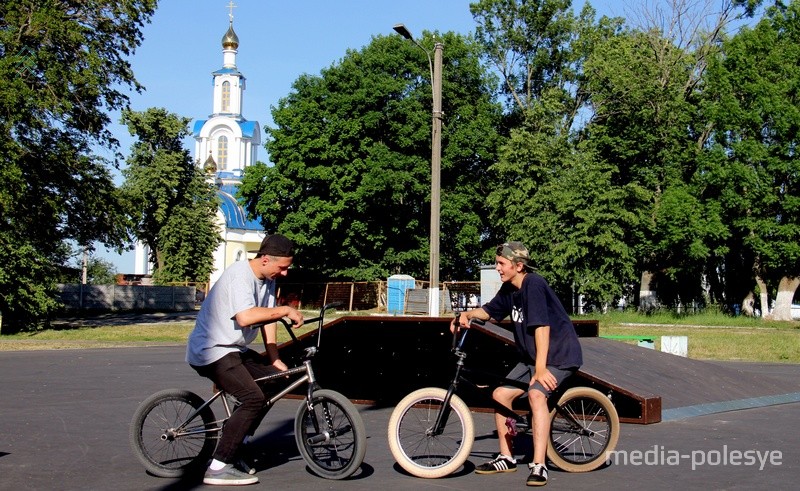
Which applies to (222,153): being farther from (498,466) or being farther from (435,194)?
(498,466)

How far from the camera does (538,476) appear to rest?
6508mm

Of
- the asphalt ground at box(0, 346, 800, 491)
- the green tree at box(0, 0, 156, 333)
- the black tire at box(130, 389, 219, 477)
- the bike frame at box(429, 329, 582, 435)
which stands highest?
the green tree at box(0, 0, 156, 333)

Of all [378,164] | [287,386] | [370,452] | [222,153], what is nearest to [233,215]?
[222,153]

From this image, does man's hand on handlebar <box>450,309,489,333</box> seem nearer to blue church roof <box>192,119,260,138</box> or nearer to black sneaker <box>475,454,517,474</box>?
black sneaker <box>475,454,517,474</box>

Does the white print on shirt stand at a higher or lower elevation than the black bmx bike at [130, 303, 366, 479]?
higher

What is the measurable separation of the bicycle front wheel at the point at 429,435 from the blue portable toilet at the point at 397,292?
38.2m

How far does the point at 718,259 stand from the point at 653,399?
140 ft

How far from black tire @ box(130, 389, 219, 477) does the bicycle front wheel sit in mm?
1346

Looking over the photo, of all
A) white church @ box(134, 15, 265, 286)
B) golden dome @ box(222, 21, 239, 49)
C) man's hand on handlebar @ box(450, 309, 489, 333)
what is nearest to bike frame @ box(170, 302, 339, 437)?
man's hand on handlebar @ box(450, 309, 489, 333)

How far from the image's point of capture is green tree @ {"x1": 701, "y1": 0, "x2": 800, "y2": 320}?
43938 millimetres

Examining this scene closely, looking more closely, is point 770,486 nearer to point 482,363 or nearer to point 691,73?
point 482,363

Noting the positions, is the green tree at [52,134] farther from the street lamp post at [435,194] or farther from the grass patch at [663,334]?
the street lamp post at [435,194]

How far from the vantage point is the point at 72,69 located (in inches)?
1313

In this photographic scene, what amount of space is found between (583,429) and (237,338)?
8.54 feet
